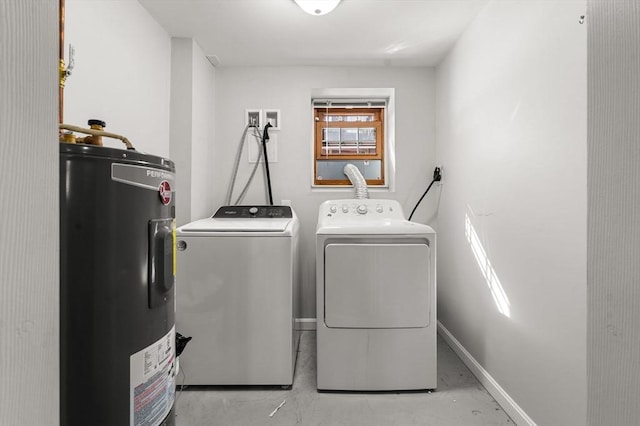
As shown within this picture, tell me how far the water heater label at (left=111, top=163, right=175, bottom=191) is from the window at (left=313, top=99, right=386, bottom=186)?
6.45ft

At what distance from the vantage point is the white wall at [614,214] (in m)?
0.46

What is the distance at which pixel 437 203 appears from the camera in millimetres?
2539

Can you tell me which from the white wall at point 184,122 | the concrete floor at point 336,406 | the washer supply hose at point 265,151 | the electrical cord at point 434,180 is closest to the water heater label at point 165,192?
the concrete floor at point 336,406

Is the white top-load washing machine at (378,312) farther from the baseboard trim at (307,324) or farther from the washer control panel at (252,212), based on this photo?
the baseboard trim at (307,324)

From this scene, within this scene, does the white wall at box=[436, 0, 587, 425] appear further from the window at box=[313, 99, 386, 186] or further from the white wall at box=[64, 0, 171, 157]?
the white wall at box=[64, 0, 171, 157]

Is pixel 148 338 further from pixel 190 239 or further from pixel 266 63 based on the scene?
pixel 266 63

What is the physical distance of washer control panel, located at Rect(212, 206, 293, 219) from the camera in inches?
89.4

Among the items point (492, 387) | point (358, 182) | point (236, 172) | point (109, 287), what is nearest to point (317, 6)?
point (358, 182)

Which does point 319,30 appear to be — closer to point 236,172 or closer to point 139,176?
point 236,172

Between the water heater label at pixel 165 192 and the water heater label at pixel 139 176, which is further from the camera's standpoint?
the water heater label at pixel 165 192

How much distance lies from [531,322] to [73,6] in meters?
2.51
